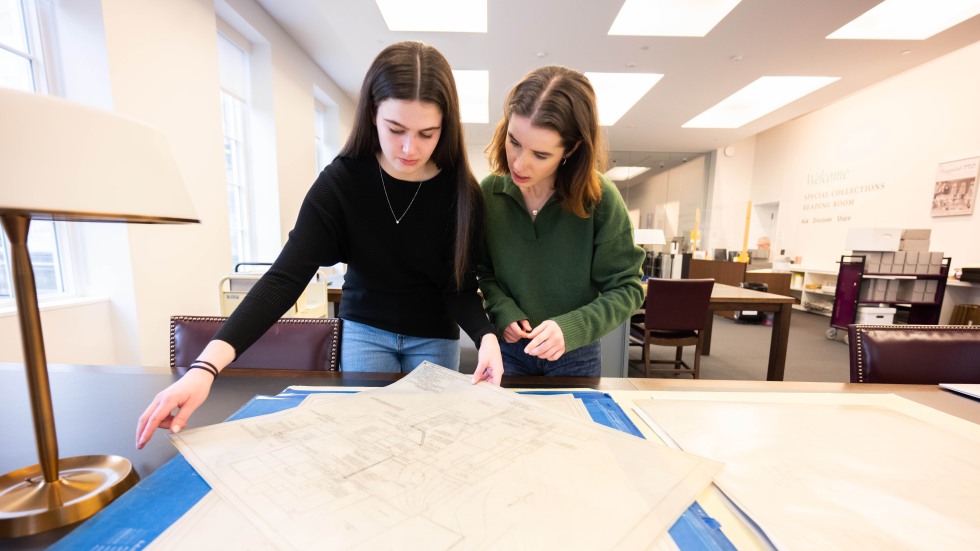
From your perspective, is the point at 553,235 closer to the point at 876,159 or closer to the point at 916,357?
the point at 916,357

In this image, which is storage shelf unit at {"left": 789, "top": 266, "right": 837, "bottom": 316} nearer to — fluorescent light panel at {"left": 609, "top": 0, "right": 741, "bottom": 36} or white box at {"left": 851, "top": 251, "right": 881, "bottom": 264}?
white box at {"left": 851, "top": 251, "right": 881, "bottom": 264}

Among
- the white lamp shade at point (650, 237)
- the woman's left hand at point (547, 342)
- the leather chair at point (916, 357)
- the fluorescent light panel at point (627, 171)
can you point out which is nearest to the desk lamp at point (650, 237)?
the white lamp shade at point (650, 237)

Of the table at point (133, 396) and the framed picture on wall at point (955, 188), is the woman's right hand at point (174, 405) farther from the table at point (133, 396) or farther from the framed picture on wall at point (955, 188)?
the framed picture on wall at point (955, 188)

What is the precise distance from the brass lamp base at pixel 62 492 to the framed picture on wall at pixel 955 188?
7.35 meters

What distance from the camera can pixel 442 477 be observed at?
A: 0.45 metres

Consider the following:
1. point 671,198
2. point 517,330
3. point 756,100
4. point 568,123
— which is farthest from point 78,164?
point 671,198

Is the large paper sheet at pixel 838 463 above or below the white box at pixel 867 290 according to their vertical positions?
above

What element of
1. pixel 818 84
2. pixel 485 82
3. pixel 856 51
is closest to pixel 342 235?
pixel 485 82

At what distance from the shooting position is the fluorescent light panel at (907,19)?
11.8 ft

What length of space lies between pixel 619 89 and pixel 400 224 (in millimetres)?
5749

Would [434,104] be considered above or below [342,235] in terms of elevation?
above

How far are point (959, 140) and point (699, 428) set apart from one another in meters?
7.03

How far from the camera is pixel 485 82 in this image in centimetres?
539

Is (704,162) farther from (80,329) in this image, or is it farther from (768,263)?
(80,329)
